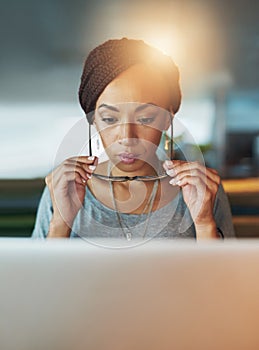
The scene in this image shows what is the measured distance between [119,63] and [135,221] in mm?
482

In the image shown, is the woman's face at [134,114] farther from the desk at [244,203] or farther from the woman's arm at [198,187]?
the desk at [244,203]

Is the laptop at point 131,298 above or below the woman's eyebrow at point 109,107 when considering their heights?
below

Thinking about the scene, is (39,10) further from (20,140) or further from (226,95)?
(226,95)

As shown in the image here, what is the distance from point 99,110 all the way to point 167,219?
0.39 metres

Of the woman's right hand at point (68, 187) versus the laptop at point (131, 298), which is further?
the woman's right hand at point (68, 187)

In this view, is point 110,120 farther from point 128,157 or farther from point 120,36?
point 120,36

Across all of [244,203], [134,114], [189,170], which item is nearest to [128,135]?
[134,114]

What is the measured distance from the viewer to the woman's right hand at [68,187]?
1.48 meters

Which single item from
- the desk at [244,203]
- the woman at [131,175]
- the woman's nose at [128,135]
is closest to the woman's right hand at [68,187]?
the woman at [131,175]

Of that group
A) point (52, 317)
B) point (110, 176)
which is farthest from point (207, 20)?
point (52, 317)

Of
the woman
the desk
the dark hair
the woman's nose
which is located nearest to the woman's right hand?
the woman

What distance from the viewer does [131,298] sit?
139 centimetres

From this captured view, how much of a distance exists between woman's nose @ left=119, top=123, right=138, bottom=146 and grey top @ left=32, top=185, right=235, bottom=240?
192mm

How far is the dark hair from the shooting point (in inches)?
57.2
